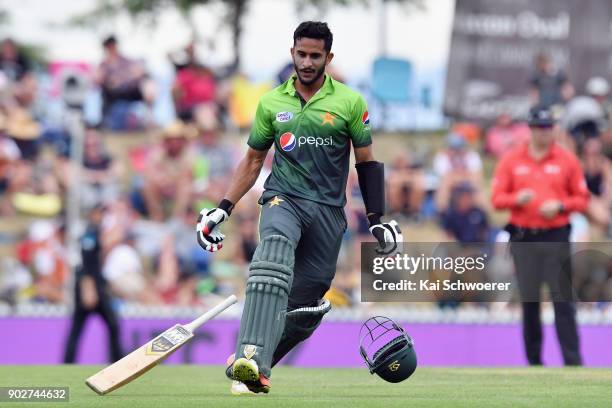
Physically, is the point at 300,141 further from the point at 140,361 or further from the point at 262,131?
the point at 140,361

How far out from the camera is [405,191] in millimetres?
19844

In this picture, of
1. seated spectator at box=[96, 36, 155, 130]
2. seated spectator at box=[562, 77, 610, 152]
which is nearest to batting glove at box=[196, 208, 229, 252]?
seated spectator at box=[562, 77, 610, 152]

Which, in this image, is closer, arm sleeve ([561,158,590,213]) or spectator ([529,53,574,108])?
arm sleeve ([561,158,590,213])

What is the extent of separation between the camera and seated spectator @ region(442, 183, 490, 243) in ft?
60.4

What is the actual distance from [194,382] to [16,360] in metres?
7.10

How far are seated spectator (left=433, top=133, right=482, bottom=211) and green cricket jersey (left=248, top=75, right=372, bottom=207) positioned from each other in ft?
34.2

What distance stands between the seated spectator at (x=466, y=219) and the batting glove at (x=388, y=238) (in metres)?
9.44

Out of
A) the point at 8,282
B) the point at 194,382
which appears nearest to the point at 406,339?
the point at 194,382

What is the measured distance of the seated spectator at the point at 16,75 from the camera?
21.7 metres

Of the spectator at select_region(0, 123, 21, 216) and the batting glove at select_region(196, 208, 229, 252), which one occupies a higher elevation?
the batting glove at select_region(196, 208, 229, 252)

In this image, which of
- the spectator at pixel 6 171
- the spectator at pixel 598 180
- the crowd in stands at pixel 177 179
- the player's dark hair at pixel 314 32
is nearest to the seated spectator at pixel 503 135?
the crowd in stands at pixel 177 179

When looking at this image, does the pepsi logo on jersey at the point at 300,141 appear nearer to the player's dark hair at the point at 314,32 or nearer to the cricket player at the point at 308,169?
the cricket player at the point at 308,169

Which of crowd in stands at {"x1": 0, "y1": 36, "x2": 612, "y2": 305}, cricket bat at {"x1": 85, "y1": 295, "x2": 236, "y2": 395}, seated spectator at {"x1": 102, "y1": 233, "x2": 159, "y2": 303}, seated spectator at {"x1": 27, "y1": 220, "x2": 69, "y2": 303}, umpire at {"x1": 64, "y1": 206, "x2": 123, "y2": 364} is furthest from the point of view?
seated spectator at {"x1": 27, "y1": 220, "x2": 69, "y2": 303}

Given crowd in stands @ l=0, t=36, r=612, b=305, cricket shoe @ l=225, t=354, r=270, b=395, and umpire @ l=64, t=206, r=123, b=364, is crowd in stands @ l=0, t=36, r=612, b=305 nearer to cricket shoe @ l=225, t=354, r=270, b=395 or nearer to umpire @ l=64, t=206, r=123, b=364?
umpire @ l=64, t=206, r=123, b=364
